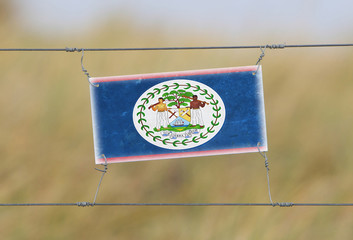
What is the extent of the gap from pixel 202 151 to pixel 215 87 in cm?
57

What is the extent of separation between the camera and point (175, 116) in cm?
520

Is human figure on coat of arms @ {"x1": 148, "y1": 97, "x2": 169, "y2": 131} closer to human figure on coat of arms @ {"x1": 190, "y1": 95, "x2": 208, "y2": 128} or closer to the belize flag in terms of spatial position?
the belize flag

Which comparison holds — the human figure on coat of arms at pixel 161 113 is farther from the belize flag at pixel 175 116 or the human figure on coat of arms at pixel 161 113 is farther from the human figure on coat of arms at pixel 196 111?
the human figure on coat of arms at pixel 196 111

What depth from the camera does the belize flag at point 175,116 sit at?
5184 millimetres

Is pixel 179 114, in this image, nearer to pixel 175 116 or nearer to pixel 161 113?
pixel 175 116

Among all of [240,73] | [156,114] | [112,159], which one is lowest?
[112,159]

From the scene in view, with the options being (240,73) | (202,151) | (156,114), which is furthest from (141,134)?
(240,73)

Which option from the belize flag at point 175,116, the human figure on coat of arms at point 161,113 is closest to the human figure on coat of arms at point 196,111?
the belize flag at point 175,116

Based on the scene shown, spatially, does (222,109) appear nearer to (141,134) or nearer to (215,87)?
(215,87)

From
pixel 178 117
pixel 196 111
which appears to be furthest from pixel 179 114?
pixel 196 111

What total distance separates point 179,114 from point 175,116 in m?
0.04

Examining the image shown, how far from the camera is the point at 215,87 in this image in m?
5.21

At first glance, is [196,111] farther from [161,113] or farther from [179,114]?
[161,113]

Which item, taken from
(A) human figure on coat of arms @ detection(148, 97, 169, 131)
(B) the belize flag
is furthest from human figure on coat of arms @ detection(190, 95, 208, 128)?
(A) human figure on coat of arms @ detection(148, 97, 169, 131)
